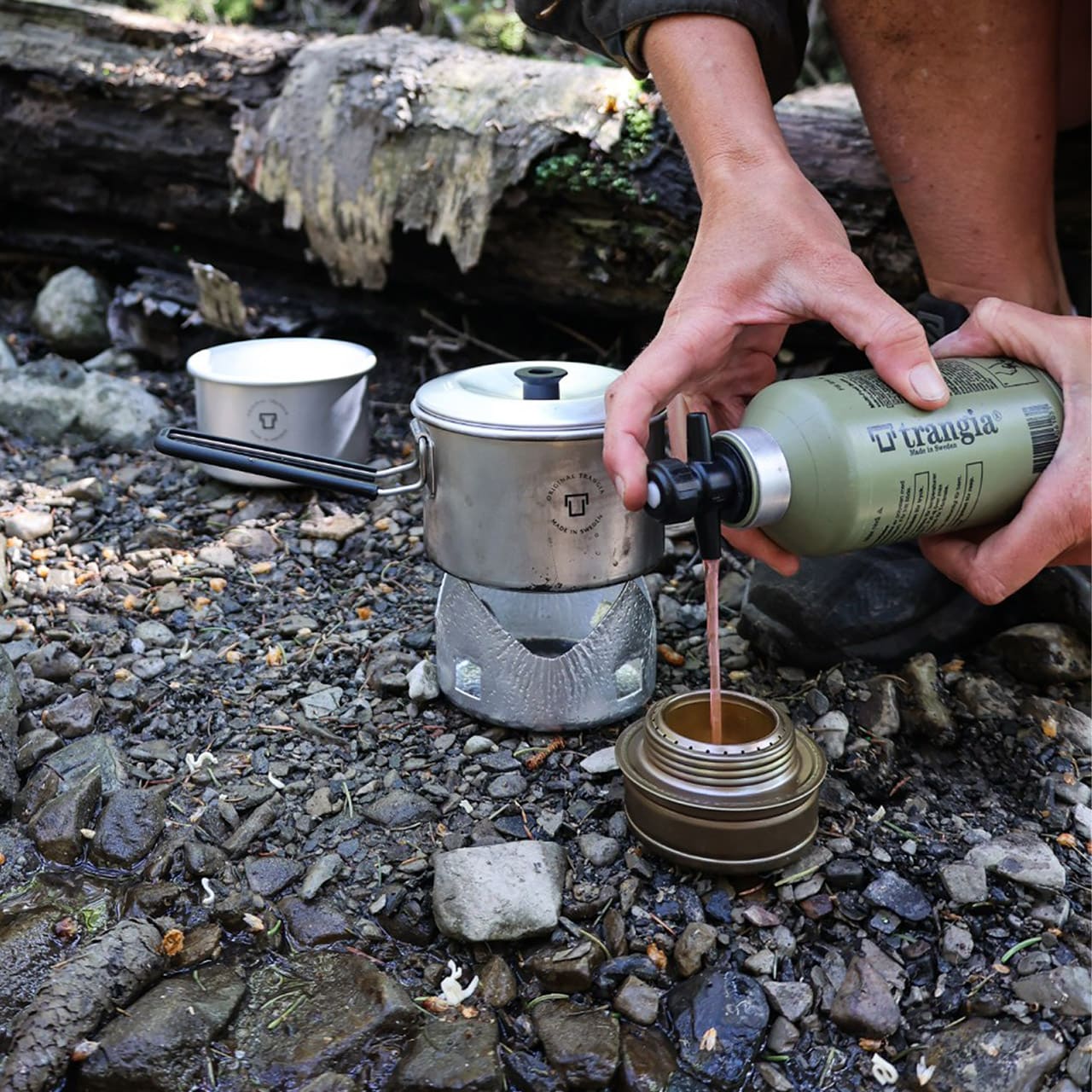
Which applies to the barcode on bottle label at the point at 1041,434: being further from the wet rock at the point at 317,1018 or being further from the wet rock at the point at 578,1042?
the wet rock at the point at 317,1018

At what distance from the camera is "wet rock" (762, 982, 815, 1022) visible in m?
2.11

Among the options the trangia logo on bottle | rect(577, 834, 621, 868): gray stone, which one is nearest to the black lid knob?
the trangia logo on bottle

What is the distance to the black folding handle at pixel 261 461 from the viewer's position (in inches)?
98.6

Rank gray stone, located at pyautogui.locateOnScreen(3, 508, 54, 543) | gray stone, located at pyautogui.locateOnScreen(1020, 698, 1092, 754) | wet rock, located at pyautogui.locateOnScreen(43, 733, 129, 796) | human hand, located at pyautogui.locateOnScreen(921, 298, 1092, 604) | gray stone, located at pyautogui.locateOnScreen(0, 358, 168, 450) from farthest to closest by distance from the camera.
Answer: gray stone, located at pyautogui.locateOnScreen(0, 358, 168, 450) → gray stone, located at pyautogui.locateOnScreen(3, 508, 54, 543) → gray stone, located at pyautogui.locateOnScreen(1020, 698, 1092, 754) → wet rock, located at pyautogui.locateOnScreen(43, 733, 129, 796) → human hand, located at pyautogui.locateOnScreen(921, 298, 1092, 604)

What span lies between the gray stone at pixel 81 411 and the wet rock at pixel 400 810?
235 centimetres

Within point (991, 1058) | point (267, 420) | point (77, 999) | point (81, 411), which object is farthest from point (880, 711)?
point (81, 411)

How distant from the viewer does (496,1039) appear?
207 centimetres

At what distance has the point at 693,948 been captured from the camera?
2.18 m

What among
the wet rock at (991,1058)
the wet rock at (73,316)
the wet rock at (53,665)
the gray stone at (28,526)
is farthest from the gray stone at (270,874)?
the wet rock at (73,316)

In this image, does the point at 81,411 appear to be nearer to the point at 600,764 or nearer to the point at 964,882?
the point at 600,764

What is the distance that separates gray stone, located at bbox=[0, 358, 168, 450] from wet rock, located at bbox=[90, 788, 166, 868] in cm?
216

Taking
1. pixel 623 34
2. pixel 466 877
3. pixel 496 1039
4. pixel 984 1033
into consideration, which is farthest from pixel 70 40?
pixel 984 1033

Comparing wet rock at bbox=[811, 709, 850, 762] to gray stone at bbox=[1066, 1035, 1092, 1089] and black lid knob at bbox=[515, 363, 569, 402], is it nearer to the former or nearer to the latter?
gray stone at bbox=[1066, 1035, 1092, 1089]

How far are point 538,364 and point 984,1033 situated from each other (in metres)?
1.62
